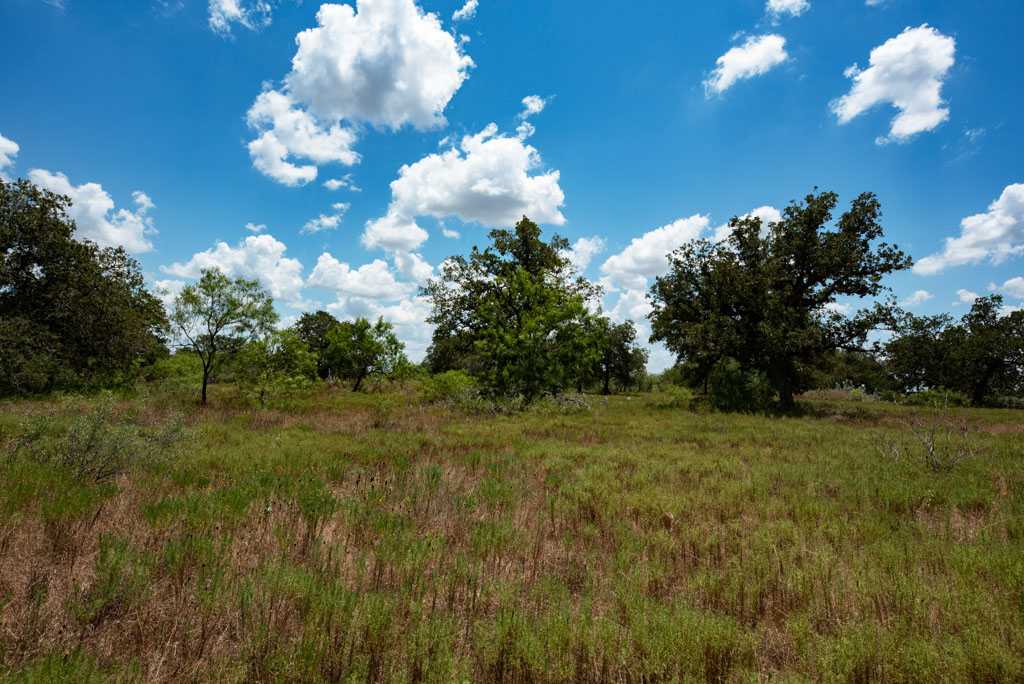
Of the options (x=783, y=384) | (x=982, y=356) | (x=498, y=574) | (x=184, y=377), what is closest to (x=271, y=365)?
(x=184, y=377)

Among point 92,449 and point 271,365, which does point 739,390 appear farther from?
point 92,449

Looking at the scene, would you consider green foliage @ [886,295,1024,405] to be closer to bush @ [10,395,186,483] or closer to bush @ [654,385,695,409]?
bush @ [654,385,695,409]

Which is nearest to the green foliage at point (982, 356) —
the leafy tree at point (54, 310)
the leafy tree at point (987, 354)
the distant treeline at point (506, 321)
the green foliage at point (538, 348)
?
the leafy tree at point (987, 354)

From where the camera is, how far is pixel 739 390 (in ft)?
82.0

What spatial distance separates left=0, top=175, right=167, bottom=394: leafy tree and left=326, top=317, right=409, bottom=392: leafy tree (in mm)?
12940

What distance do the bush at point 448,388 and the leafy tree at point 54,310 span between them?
1247cm

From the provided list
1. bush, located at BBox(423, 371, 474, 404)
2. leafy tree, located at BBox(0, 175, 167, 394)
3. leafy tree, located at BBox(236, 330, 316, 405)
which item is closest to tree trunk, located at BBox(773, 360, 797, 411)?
bush, located at BBox(423, 371, 474, 404)

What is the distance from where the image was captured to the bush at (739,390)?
2391 centimetres

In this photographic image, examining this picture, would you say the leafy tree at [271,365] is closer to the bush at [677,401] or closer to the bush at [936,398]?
the bush at [677,401]

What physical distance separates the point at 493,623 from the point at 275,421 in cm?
1384

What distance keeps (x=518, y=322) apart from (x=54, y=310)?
24867 mm

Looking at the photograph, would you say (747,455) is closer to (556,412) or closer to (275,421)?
(556,412)

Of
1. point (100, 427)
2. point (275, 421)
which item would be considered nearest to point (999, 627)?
point (100, 427)

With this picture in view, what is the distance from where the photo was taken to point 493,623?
9.95ft
